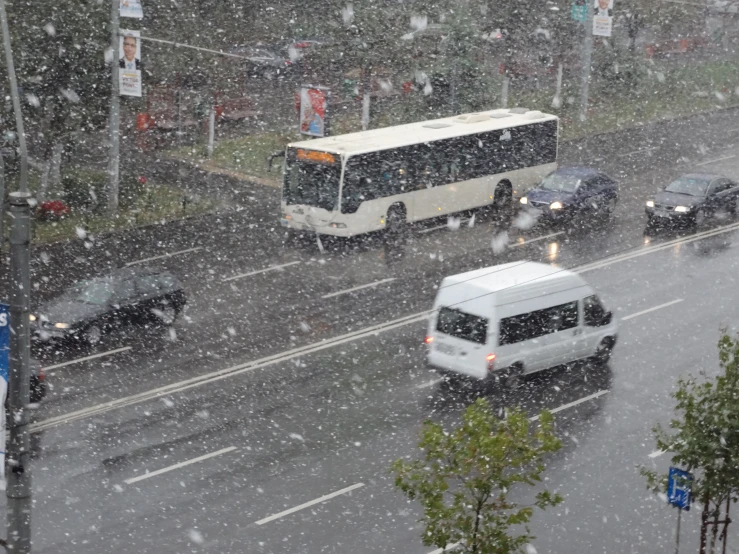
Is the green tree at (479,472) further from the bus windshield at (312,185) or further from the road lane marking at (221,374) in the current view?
the bus windshield at (312,185)

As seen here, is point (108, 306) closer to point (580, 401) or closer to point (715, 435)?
point (580, 401)

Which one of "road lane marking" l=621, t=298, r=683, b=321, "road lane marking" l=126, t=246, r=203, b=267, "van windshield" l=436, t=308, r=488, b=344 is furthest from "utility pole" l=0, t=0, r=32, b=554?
"road lane marking" l=126, t=246, r=203, b=267

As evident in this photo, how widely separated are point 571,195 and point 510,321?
1102 cm

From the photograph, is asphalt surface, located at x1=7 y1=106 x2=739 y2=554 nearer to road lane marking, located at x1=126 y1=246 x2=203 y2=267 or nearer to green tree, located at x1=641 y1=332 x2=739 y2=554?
road lane marking, located at x1=126 y1=246 x2=203 y2=267

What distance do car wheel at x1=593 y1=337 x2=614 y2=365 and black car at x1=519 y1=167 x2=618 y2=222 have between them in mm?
8896

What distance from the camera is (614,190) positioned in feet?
98.2

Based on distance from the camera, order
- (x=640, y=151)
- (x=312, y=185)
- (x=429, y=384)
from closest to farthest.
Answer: (x=429, y=384) < (x=312, y=185) < (x=640, y=151)

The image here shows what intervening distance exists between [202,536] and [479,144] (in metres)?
17.7

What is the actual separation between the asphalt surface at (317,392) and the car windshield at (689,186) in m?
1.01

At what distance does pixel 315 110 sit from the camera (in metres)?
34.1

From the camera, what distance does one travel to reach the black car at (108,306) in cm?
2075

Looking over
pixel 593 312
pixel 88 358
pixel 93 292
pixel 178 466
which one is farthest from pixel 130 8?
pixel 178 466

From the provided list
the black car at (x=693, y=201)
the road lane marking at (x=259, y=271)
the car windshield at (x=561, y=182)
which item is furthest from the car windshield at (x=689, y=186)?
the road lane marking at (x=259, y=271)

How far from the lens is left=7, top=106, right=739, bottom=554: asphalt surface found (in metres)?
15.0
